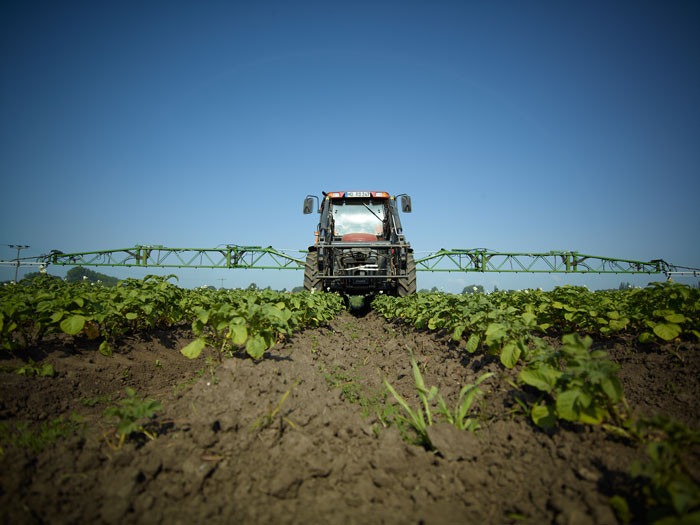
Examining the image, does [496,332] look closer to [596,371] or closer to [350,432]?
[596,371]

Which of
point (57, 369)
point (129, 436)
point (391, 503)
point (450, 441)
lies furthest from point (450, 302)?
point (57, 369)

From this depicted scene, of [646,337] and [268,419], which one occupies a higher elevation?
[646,337]

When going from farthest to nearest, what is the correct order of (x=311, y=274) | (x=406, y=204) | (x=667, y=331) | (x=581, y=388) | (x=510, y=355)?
(x=406, y=204), (x=311, y=274), (x=667, y=331), (x=510, y=355), (x=581, y=388)

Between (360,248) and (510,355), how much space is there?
6.77 metres

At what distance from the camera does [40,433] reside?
221cm

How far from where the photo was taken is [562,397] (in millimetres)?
1966

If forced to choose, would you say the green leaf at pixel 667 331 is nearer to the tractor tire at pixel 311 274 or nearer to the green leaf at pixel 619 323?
the green leaf at pixel 619 323

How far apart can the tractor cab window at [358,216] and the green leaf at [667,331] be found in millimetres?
7935

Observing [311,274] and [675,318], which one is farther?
[311,274]

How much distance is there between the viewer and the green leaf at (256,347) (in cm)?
285

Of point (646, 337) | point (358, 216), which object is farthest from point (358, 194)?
point (646, 337)

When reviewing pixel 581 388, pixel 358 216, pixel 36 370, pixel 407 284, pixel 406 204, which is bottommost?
pixel 36 370

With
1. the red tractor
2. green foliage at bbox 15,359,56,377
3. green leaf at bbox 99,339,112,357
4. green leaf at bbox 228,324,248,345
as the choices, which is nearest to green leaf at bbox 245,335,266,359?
green leaf at bbox 228,324,248,345

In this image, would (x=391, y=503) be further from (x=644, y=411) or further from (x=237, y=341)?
(x=644, y=411)
